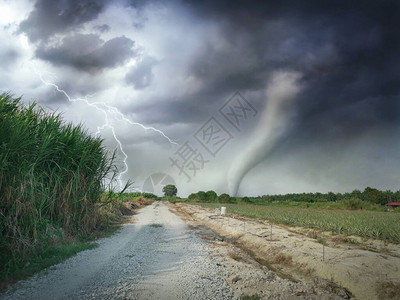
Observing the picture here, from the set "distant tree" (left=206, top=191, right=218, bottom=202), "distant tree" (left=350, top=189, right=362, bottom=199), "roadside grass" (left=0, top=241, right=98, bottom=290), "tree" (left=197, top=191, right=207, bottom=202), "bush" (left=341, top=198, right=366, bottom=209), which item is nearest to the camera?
"roadside grass" (left=0, top=241, right=98, bottom=290)

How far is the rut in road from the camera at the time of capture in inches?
176

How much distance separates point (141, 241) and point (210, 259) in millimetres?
3674

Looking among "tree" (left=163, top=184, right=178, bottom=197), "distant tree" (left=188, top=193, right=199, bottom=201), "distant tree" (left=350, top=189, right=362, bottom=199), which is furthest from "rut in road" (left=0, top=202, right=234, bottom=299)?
"tree" (left=163, top=184, right=178, bottom=197)

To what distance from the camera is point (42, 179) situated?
7.30 m

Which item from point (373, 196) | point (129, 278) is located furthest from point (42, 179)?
point (373, 196)

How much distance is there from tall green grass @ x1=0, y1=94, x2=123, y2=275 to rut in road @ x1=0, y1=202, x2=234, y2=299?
3.55ft

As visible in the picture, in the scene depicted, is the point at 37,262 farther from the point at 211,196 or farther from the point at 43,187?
the point at 211,196

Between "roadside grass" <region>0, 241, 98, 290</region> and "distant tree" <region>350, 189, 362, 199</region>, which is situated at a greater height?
"distant tree" <region>350, 189, 362, 199</region>

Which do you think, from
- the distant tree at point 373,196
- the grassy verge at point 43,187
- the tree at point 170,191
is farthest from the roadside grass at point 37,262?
the tree at point 170,191

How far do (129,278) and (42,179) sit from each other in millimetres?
4251

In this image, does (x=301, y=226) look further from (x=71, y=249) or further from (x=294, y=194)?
(x=294, y=194)

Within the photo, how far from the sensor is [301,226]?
53.9 feet

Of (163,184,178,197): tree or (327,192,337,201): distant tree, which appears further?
(163,184,178,197): tree

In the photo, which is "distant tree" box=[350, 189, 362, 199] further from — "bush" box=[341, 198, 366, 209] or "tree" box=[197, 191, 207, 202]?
"tree" box=[197, 191, 207, 202]
